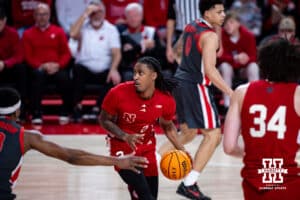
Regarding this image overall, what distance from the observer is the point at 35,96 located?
1288 centimetres

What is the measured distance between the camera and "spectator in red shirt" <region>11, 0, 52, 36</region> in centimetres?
1372

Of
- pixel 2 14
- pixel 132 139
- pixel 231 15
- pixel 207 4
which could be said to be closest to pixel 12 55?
pixel 2 14

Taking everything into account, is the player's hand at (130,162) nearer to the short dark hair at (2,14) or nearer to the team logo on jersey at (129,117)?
the team logo on jersey at (129,117)

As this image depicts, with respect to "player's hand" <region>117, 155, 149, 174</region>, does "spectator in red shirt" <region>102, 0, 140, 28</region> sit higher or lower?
lower

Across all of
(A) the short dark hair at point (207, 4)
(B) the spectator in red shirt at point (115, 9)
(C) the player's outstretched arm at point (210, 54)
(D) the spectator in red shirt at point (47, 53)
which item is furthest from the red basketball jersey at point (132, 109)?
(B) the spectator in red shirt at point (115, 9)

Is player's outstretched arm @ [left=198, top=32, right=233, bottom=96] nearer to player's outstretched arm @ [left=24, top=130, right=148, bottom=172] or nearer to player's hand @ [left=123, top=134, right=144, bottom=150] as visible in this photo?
player's hand @ [left=123, top=134, right=144, bottom=150]

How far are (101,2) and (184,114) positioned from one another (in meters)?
5.40

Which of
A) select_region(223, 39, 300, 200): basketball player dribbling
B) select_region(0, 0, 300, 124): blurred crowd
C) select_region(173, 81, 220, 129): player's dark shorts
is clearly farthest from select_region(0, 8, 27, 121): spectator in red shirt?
select_region(223, 39, 300, 200): basketball player dribbling

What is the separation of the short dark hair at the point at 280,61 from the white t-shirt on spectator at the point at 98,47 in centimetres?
837

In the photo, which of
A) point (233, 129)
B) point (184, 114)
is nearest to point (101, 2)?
point (184, 114)

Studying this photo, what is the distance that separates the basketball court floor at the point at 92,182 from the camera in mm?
8242

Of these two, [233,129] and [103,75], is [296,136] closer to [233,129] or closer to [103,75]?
[233,129]

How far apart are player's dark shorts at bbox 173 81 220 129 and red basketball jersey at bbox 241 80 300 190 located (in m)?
3.56

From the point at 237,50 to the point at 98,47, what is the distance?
2.09m
